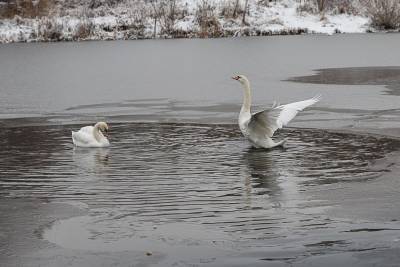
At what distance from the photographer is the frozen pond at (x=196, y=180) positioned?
611 centimetres

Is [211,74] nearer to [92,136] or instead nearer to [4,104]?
[4,104]

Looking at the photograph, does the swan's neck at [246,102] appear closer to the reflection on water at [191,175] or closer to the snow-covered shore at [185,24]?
the reflection on water at [191,175]

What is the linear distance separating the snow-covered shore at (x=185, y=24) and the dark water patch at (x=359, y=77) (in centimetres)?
2230

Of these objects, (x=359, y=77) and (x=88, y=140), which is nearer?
(x=88, y=140)

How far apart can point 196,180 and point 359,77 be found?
46.8 feet

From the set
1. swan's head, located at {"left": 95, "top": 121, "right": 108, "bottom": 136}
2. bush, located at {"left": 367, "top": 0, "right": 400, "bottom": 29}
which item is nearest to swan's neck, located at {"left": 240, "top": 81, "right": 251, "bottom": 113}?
swan's head, located at {"left": 95, "top": 121, "right": 108, "bottom": 136}

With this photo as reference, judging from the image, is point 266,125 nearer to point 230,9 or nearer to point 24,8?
point 230,9

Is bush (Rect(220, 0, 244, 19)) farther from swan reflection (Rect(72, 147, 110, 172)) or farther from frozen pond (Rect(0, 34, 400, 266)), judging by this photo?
swan reflection (Rect(72, 147, 110, 172))

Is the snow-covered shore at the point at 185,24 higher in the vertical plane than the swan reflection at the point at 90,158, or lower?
lower

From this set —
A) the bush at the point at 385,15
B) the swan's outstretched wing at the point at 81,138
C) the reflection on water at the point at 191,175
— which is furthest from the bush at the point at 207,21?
the swan's outstretched wing at the point at 81,138

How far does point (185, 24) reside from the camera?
162 feet

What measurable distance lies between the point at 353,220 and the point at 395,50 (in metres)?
26.8

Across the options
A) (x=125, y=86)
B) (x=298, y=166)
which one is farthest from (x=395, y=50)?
(x=298, y=166)

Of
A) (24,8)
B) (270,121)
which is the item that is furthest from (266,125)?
(24,8)
